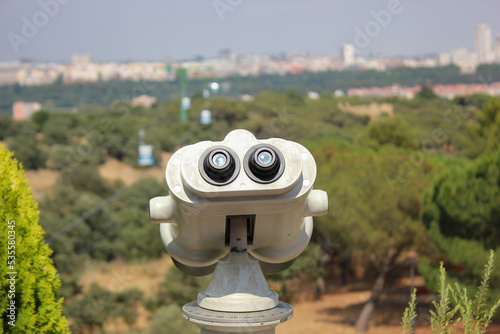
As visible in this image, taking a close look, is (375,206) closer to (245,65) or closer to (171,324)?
(171,324)

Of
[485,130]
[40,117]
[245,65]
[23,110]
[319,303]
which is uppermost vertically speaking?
[245,65]

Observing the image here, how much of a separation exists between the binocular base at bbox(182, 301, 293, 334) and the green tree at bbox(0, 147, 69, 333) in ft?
5.09

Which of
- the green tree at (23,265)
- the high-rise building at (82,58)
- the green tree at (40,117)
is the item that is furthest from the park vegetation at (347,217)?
the high-rise building at (82,58)

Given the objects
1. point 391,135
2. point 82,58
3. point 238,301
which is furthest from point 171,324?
point 82,58

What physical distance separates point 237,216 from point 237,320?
573 millimetres

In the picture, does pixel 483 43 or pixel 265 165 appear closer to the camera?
pixel 265 165

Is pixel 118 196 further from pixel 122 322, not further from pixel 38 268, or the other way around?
pixel 38 268

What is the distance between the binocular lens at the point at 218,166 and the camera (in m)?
3.48

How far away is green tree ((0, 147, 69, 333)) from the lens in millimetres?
4742

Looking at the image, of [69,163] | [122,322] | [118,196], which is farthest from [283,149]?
[69,163]

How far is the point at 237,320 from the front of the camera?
3.65 meters

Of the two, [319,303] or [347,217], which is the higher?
[347,217]

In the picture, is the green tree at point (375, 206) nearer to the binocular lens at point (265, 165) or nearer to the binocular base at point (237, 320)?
the binocular base at point (237, 320)

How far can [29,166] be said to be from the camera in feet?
131
